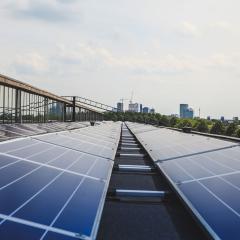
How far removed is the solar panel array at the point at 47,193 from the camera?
4301mm

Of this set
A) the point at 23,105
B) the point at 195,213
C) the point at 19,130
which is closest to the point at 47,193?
the point at 195,213

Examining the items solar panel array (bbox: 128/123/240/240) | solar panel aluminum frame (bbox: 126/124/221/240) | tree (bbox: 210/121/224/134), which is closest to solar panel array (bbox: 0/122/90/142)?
solar panel array (bbox: 128/123/240/240)

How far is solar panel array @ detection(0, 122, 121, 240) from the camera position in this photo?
4.30 m

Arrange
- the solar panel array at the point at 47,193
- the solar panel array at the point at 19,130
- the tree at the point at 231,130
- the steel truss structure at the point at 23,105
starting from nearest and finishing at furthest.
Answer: the solar panel array at the point at 47,193
the solar panel array at the point at 19,130
the steel truss structure at the point at 23,105
the tree at the point at 231,130

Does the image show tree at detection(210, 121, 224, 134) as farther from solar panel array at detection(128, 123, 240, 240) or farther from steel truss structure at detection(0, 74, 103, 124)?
solar panel array at detection(128, 123, 240, 240)

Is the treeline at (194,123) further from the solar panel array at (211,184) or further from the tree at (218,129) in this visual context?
the solar panel array at (211,184)

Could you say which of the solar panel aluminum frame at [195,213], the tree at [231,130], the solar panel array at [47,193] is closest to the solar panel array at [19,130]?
the solar panel array at [47,193]

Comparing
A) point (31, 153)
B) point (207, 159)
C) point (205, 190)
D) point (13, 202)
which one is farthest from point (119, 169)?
point (13, 202)

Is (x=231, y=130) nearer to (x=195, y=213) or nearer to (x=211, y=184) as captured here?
(x=211, y=184)

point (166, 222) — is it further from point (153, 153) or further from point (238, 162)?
point (153, 153)

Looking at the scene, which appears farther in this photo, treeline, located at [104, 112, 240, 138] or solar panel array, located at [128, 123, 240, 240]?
treeline, located at [104, 112, 240, 138]

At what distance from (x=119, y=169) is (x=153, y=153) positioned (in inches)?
108

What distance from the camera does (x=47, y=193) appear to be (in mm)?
5742

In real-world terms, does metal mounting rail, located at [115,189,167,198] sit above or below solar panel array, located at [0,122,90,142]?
below
